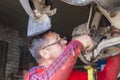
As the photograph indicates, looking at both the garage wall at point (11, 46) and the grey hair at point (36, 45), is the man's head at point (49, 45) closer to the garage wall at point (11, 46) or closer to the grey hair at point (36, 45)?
the grey hair at point (36, 45)

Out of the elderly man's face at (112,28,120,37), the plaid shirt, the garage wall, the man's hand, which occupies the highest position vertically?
the garage wall

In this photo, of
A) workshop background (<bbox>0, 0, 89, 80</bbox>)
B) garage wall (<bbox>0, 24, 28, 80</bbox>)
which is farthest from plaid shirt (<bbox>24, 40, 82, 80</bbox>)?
garage wall (<bbox>0, 24, 28, 80</bbox>)

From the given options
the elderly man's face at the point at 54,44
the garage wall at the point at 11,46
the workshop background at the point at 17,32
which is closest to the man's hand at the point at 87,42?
the elderly man's face at the point at 54,44

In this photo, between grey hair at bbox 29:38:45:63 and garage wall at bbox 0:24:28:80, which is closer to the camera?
grey hair at bbox 29:38:45:63

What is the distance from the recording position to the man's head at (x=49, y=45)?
193cm

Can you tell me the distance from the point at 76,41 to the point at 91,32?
0.35ft

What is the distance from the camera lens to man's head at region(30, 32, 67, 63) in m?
1.93

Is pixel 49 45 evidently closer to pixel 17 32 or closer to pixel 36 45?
pixel 36 45

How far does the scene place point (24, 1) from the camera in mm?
1698

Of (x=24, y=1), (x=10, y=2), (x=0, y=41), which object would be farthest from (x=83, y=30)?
(x=0, y=41)

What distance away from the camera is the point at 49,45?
194 centimetres

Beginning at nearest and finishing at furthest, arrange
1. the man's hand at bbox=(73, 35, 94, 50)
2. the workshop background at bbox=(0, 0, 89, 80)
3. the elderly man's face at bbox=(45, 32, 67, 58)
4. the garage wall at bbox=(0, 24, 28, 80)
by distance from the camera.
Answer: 1. the man's hand at bbox=(73, 35, 94, 50)
2. the elderly man's face at bbox=(45, 32, 67, 58)
3. the workshop background at bbox=(0, 0, 89, 80)
4. the garage wall at bbox=(0, 24, 28, 80)

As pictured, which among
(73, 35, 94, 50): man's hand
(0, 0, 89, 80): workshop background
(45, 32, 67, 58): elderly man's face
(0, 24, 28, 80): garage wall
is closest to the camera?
(73, 35, 94, 50): man's hand

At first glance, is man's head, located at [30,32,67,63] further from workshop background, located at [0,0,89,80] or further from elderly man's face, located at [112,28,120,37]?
workshop background, located at [0,0,89,80]
